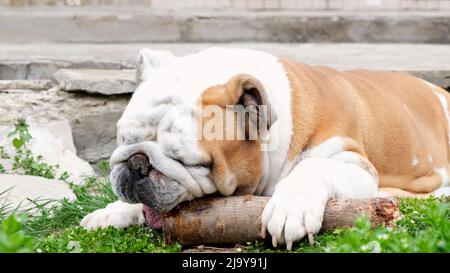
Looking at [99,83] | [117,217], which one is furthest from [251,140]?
[99,83]

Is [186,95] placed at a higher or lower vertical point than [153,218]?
higher

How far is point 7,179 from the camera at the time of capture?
5492mm

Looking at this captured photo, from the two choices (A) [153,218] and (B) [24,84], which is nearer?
(A) [153,218]

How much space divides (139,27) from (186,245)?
4.37 meters

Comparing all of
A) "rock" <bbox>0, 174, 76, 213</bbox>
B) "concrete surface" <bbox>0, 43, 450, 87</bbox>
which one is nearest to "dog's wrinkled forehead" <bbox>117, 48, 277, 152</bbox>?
"rock" <bbox>0, 174, 76, 213</bbox>

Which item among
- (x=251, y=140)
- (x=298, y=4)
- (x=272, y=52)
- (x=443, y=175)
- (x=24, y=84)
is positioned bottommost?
(x=443, y=175)

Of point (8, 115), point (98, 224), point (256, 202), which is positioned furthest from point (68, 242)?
point (8, 115)

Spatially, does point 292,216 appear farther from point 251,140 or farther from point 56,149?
point 56,149

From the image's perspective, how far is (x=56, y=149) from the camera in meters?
6.20

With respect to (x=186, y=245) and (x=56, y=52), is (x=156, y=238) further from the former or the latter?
(x=56, y=52)

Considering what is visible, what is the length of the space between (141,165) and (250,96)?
24.5 inches

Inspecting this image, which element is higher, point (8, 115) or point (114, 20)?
point (114, 20)

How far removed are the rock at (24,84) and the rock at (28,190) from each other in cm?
117

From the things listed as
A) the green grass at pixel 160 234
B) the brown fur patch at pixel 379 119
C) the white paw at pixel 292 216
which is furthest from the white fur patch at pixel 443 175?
the white paw at pixel 292 216
